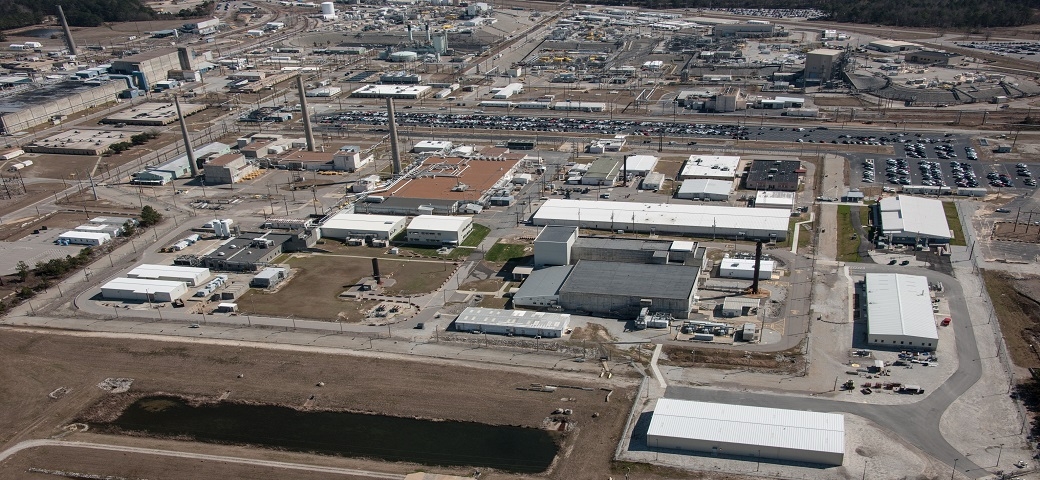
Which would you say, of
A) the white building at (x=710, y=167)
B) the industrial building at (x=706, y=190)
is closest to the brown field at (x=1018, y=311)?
the industrial building at (x=706, y=190)

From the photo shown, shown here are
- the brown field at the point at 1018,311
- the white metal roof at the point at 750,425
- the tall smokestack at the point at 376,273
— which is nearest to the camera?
the white metal roof at the point at 750,425

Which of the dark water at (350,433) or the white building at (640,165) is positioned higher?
the white building at (640,165)

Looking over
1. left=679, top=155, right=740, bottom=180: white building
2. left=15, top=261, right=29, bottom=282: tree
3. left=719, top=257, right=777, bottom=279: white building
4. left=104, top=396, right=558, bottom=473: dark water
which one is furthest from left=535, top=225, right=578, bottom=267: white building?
left=15, top=261, right=29, bottom=282: tree

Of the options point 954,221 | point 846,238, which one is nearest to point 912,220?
point 954,221

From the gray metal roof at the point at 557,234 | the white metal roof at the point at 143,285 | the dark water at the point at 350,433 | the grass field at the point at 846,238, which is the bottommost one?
the dark water at the point at 350,433

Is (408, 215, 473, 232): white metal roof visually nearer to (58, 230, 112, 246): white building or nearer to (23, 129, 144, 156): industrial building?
(58, 230, 112, 246): white building

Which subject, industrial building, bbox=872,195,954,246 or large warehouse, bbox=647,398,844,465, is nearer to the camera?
large warehouse, bbox=647,398,844,465

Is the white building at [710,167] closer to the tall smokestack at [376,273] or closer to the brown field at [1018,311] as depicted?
the brown field at [1018,311]
